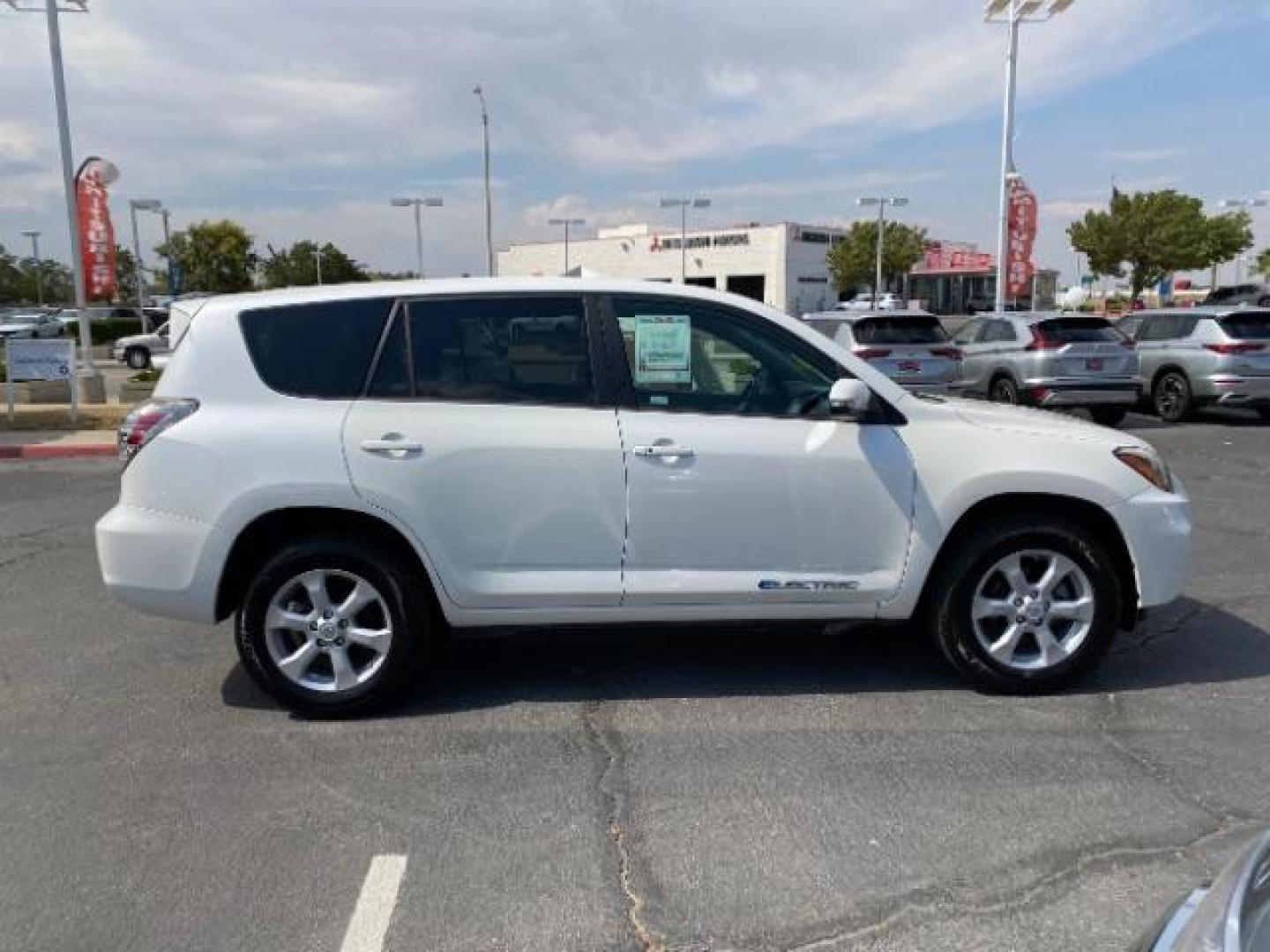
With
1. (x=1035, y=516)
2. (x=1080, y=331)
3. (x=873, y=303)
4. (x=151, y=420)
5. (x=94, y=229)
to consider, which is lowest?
(x=1035, y=516)

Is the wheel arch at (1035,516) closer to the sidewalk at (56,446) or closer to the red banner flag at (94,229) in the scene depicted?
the sidewalk at (56,446)

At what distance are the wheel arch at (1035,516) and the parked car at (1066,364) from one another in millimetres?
9907

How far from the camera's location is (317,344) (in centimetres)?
415

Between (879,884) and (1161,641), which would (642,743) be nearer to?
(879,884)

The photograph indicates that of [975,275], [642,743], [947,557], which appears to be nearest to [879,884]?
[642,743]

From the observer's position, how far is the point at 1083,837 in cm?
321

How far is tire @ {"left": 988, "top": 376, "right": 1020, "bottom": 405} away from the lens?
14.1 metres

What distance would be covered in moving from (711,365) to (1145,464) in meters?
1.89

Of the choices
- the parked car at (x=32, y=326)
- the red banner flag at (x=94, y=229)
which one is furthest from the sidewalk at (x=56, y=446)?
the parked car at (x=32, y=326)

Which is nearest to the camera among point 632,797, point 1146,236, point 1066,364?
point 632,797

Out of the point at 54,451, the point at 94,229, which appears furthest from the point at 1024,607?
the point at 94,229

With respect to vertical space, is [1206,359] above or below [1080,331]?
below

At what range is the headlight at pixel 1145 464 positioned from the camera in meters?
4.25

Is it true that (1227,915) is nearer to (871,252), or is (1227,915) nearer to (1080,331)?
(1080,331)
